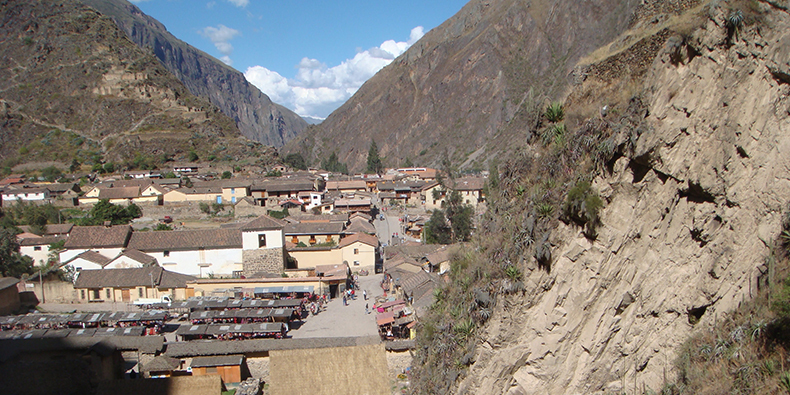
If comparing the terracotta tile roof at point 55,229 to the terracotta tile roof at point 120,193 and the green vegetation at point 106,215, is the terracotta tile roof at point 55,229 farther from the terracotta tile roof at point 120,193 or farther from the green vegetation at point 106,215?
the terracotta tile roof at point 120,193

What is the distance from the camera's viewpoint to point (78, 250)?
108 feet

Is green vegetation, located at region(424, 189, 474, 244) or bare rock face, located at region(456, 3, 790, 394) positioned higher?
bare rock face, located at region(456, 3, 790, 394)

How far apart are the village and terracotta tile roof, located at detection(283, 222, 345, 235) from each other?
121 millimetres

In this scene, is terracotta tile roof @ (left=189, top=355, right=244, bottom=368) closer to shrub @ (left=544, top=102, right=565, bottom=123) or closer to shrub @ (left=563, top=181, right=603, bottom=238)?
shrub @ (left=563, top=181, right=603, bottom=238)

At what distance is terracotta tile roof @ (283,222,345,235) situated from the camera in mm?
38812

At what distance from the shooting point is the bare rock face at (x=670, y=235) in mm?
6770

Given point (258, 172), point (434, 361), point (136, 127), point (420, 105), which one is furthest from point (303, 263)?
point (420, 105)

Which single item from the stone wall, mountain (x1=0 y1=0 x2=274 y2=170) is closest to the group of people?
the stone wall

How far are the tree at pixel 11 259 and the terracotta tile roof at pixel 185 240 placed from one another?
23.0 ft

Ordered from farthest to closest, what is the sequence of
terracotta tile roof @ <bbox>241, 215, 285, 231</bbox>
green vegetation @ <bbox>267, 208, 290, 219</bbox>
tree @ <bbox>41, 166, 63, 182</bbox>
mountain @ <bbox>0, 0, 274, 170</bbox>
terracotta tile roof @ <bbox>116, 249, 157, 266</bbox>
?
1. mountain @ <bbox>0, 0, 274, 170</bbox>
2. tree @ <bbox>41, 166, 63, 182</bbox>
3. green vegetation @ <bbox>267, 208, 290, 219</bbox>
4. terracotta tile roof @ <bbox>241, 215, 285, 231</bbox>
5. terracotta tile roof @ <bbox>116, 249, 157, 266</bbox>

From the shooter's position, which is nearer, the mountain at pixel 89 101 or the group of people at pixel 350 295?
the group of people at pixel 350 295

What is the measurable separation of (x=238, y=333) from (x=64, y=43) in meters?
96.8

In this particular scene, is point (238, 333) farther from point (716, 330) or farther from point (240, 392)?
point (716, 330)

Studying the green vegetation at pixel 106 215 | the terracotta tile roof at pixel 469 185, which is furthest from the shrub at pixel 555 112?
the terracotta tile roof at pixel 469 185
